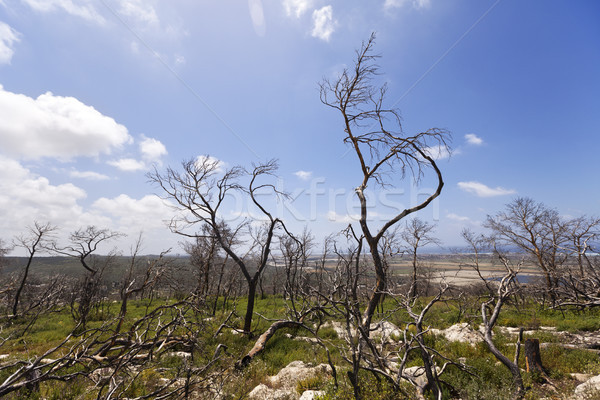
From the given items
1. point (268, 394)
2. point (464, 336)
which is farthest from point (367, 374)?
point (464, 336)

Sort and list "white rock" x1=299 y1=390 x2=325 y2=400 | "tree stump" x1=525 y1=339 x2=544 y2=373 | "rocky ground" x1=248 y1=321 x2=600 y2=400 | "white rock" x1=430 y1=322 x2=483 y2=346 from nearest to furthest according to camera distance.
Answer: "rocky ground" x1=248 y1=321 x2=600 y2=400 → "white rock" x1=299 y1=390 x2=325 y2=400 → "tree stump" x1=525 y1=339 x2=544 y2=373 → "white rock" x1=430 y1=322 x2=483 y2=346

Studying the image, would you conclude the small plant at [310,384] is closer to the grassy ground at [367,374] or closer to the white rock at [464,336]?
the grassy ground at [367,374]

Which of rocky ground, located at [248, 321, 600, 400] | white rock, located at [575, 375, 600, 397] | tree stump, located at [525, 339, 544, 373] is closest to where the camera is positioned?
white rock, located at [575, 375, 600, 397]

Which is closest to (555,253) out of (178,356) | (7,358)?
(178,356)

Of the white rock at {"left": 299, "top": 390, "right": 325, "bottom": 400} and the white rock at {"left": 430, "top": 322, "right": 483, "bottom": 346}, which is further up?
the white rock at {"left": 430, "top": 322, "right": 483, "bottom": 346}

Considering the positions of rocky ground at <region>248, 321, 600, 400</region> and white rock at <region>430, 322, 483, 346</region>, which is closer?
rocky ground at <region>248, 321, 600, 400</region>

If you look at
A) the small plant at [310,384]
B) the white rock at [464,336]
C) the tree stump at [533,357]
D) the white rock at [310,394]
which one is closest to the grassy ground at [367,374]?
the small plant at [310,384]

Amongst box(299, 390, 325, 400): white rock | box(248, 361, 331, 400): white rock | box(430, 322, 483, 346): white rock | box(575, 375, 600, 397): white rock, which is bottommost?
box(248, 361, 331, 400): white rock

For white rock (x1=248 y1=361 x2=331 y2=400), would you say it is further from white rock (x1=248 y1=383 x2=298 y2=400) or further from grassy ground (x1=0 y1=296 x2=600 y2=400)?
grassy ground (x1=0 y1=296 x2=600 y2=400)

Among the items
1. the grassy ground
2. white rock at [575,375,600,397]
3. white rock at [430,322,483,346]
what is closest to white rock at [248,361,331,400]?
the grassy ground

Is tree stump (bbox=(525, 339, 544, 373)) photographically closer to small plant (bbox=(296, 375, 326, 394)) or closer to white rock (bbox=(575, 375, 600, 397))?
white rock (bbox=(575, 375, 600, 397))

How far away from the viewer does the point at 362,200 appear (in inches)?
272

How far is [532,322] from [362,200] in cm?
1204

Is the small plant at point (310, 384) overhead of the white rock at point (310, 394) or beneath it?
beneath
